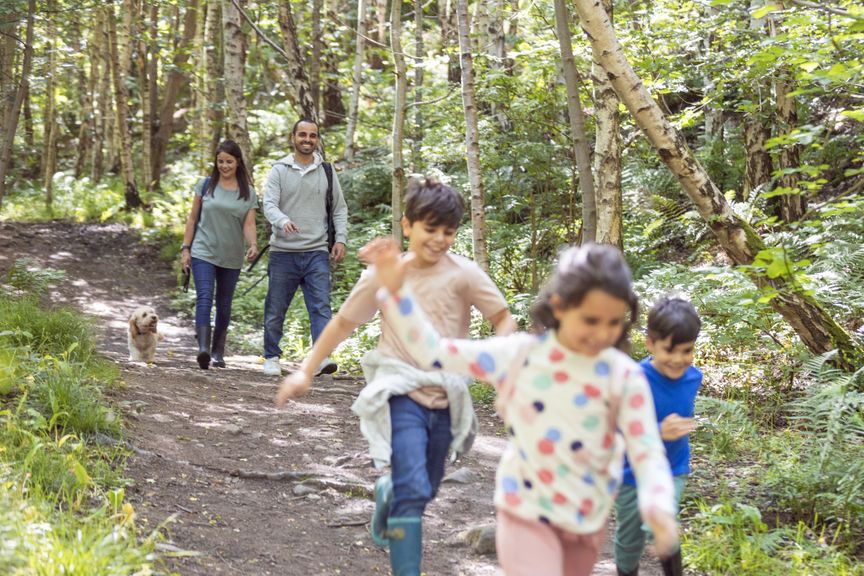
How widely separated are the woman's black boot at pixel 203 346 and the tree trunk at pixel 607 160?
435 centimetres

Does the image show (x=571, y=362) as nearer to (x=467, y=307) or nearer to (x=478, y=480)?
(x=467, y=307)

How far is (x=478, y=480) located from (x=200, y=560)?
2661 millimetres

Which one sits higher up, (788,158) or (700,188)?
(788,158)

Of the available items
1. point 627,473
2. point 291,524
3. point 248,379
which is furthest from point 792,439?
point 248,379

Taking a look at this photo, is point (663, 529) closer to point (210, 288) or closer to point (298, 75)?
point (210, 288)

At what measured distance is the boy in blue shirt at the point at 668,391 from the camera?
3914 millimetres

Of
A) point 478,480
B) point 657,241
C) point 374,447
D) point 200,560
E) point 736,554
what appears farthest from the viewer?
point 657,241

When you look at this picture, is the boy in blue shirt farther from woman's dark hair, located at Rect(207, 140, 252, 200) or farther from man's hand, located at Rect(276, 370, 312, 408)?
woman's dark hair, located at Rect(207, 140, 252, 200)

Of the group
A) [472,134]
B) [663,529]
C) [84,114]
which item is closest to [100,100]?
[84,114]

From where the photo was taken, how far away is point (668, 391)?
4.01 meters

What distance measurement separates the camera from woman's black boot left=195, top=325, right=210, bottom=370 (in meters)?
9.34

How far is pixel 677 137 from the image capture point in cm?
706

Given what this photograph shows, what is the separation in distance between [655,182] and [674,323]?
10919mm

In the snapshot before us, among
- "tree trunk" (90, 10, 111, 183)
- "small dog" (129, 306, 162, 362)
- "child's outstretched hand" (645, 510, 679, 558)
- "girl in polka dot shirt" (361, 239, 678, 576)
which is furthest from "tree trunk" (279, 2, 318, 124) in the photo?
"child's outstretched hand" (645, 510, 679, 558)
